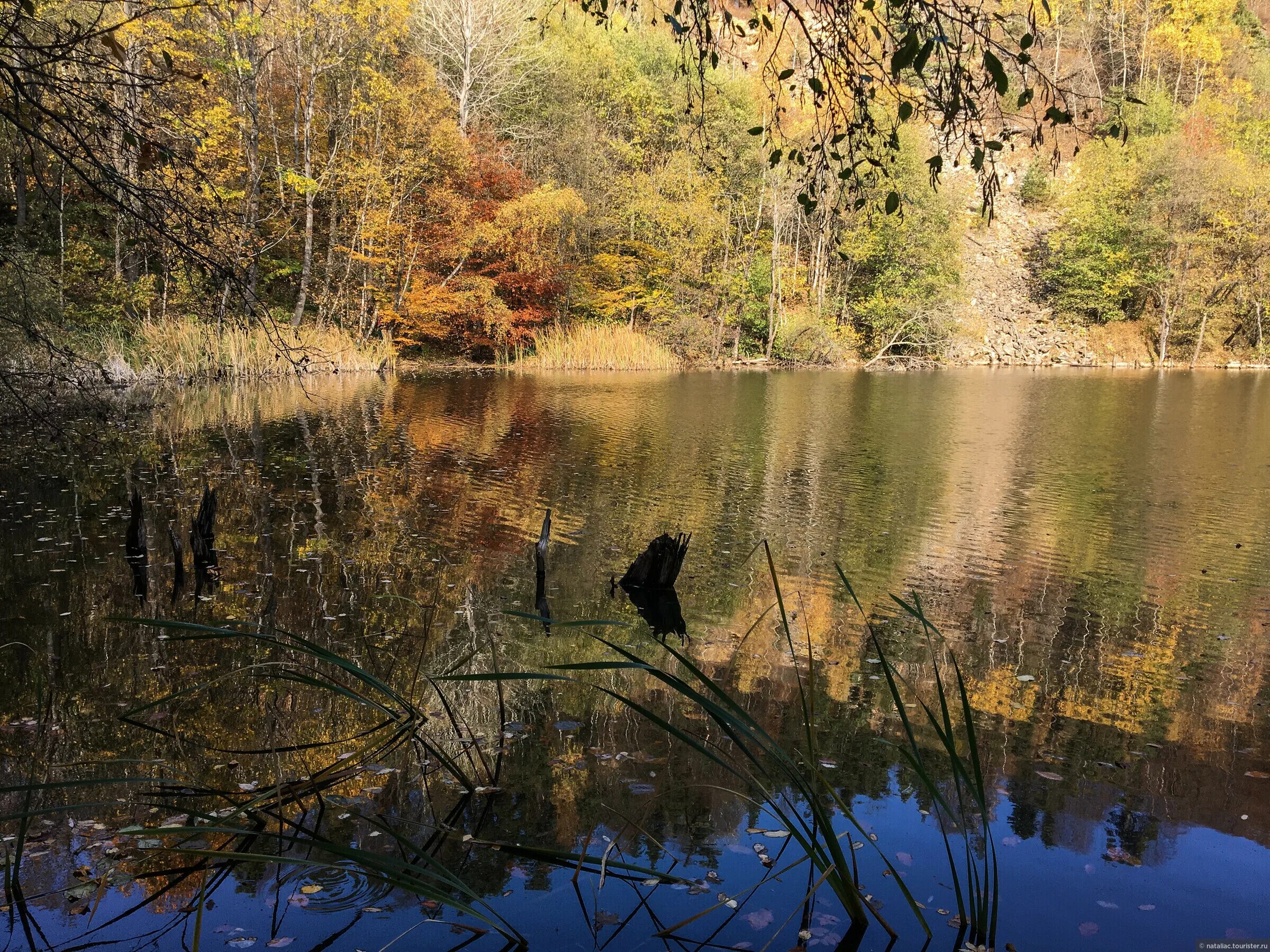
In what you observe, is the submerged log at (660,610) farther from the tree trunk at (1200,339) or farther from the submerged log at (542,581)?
the tree trunk at (1200,339)

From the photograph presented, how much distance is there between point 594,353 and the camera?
1204 inches

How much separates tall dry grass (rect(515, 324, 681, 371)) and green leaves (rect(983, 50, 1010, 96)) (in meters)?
27.2

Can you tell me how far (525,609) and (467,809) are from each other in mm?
2785

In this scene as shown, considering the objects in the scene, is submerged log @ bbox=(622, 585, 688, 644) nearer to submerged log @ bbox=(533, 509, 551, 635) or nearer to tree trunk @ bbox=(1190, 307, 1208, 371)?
submerged log @ bbox=(533, 509, 551, 635)

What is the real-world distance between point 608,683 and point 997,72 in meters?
3.37

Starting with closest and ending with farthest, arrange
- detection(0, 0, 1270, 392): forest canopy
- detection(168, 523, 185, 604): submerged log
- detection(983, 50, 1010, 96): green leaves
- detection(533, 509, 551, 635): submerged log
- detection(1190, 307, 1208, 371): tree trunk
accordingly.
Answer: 1. detection(983, 50, 1010, 96): green leaves
2. detection(533, 509, 551, 635): submerged log
3. detection(168, 523, 185, 604): submerged log
4. detection(0, 0, 1270, 392): forest canopy
5. detection(1190, 307, 1208, 371): tree trunk

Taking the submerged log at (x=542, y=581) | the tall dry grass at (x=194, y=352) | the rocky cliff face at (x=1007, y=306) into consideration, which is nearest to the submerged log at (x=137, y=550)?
the submerged log at (x=542, y=581)

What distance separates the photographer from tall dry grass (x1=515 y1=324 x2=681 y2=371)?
30.4 meters

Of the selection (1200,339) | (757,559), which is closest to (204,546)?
(757,559)

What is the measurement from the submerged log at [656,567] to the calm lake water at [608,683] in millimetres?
210

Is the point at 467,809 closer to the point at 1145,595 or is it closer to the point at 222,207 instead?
the point at 222,207

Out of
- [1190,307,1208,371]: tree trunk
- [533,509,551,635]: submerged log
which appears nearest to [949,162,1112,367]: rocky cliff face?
[1190,307,1208,371]: tree trunk

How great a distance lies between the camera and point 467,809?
11.9 feet

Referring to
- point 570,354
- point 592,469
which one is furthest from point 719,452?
point 570,354
